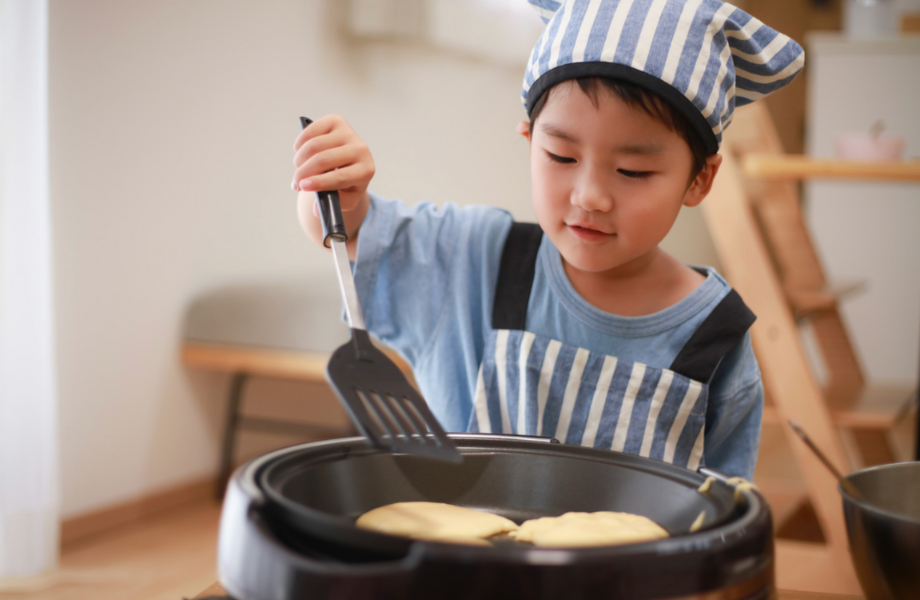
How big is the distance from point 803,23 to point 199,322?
422 centimetres

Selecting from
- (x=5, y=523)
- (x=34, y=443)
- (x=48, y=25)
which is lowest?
(x=5, y=523)

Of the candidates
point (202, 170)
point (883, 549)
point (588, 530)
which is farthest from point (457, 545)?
point (202, 170)

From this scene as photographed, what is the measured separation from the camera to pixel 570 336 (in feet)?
2.49

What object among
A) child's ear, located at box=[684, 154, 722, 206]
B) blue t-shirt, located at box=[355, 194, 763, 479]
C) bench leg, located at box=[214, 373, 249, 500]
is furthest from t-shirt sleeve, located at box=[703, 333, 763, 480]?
bench leg, located at box=[214, 373, 249, 500]

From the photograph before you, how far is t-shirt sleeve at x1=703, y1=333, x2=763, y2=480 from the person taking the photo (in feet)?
2.40

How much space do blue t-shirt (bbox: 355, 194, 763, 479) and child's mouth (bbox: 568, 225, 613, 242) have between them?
0.38 ft

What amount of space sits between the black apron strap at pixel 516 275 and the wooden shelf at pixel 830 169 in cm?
87

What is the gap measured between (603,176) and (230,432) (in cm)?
193

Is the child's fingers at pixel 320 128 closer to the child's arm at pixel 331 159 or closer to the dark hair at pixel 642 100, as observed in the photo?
the child's arm at pixel 331 159

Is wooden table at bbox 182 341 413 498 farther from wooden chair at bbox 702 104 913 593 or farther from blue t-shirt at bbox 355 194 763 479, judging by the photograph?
blue t-shirt at bbox 355 194 763 479

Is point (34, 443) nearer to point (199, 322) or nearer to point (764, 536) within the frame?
point (199, 322)

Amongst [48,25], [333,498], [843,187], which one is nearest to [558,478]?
[333,498]

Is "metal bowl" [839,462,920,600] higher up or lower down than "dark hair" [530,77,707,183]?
lower down

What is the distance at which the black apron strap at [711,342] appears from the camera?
2.35 ft
